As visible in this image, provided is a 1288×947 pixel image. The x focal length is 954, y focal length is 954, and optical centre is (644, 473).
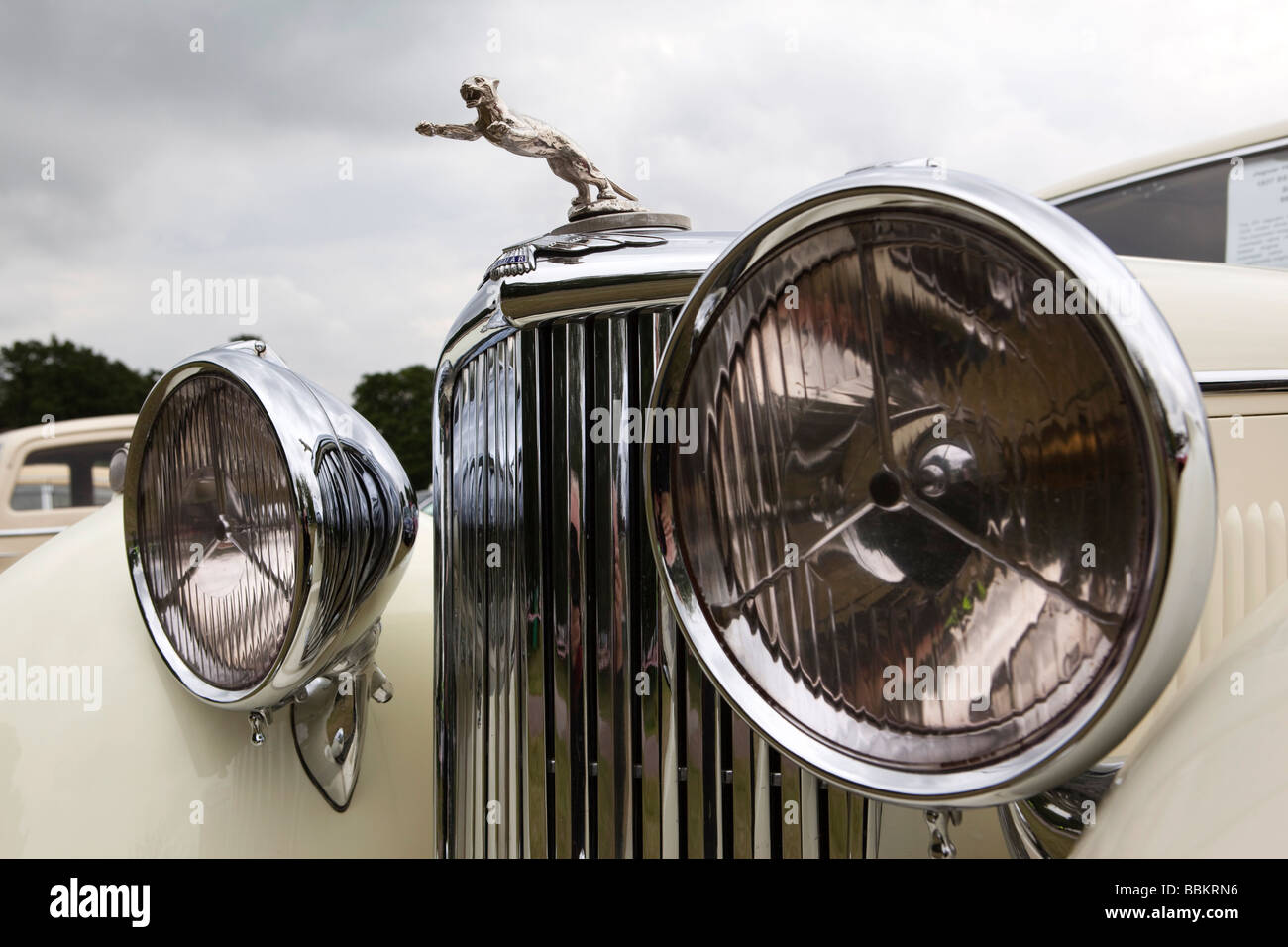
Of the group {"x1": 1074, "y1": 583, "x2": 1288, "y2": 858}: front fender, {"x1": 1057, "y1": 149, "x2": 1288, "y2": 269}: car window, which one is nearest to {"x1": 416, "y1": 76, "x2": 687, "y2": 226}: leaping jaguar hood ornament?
{"x1": 1074, "y1": 583, "x2": 1288, "y2": 858}: front fender

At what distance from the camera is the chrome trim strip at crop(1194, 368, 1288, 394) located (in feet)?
4.55

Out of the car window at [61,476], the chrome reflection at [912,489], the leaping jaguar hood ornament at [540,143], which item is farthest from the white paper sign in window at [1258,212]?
the car window at [61,476]

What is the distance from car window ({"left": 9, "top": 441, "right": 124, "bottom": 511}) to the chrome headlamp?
5.75 metres

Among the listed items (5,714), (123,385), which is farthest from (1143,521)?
(123,385)

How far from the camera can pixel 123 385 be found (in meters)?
26.4

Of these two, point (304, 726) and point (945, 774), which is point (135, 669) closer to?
point (304, 726)

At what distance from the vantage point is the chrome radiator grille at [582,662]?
114 cm

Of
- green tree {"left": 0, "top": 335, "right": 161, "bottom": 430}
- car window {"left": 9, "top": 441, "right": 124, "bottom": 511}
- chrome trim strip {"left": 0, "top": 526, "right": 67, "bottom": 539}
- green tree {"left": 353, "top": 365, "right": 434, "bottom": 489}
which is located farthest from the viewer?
green tree {"left": 0, "top": 335, "right": 161, "bottom": 430}

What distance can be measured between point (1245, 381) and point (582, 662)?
1.04m

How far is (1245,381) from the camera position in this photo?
54.8 inches

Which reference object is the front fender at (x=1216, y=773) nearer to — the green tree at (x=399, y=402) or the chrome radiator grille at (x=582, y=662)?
the chrome radiator grille at (x=582, y=662)

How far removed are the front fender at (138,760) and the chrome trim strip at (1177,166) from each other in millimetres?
1841

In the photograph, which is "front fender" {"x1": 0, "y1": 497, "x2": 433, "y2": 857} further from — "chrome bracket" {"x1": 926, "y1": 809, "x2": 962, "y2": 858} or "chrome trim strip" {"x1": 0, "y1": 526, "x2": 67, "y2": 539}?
"chrome trim strip" {"x1": 0, "y1": 526, "x2": 67, "y2": 539}
